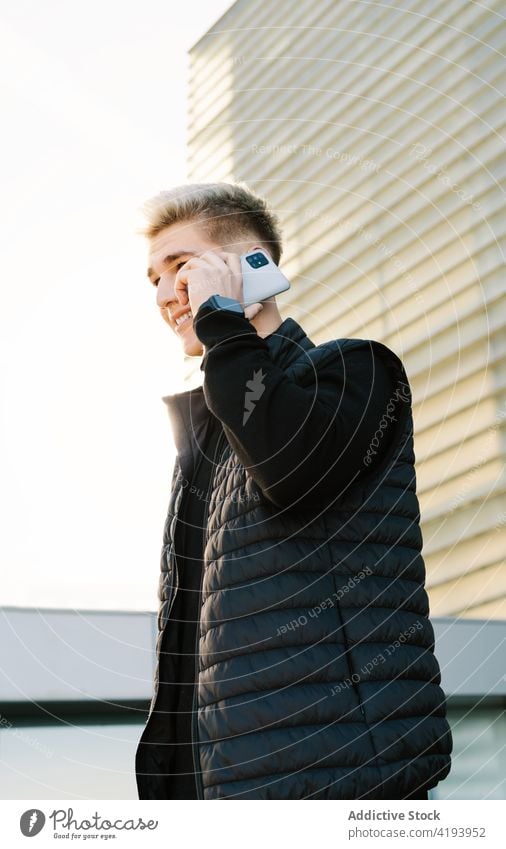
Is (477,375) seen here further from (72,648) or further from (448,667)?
(72,648)

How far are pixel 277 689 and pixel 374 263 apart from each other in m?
2.34

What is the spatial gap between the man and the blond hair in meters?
0.26

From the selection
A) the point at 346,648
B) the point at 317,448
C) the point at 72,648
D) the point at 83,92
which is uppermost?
the point at 83,92

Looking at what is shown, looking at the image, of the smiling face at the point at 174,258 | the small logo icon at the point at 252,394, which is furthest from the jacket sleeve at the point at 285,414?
the smiling face at the point at 174,258

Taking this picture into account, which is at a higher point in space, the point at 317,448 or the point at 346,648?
the point at 317,448

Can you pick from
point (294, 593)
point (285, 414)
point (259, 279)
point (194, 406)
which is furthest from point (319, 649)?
point (259, 279)

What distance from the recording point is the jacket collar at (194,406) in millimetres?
1405

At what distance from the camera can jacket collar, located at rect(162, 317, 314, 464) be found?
4.61 feet

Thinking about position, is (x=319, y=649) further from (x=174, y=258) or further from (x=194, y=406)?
(x=174, y=258)

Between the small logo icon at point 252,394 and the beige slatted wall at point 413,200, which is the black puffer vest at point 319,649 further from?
the beige slatted wall at point 413,200

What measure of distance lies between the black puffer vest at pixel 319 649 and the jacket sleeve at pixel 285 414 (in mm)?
31

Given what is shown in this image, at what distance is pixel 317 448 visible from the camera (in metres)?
1.17

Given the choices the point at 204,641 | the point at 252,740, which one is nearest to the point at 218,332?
the point at 204,641
